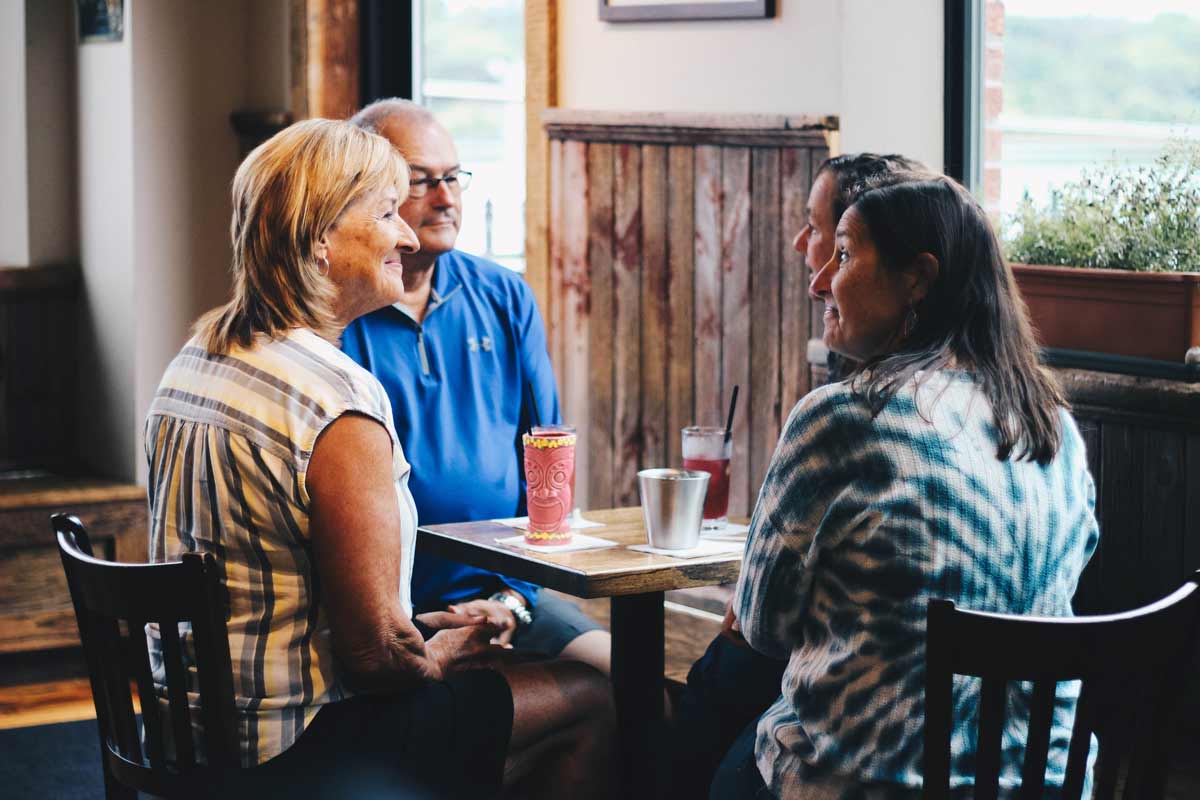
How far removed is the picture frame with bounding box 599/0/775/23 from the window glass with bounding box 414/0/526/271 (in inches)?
20.6

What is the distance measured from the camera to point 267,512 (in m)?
1.87

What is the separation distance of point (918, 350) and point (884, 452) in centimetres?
18

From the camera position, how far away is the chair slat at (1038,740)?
5.06 feet

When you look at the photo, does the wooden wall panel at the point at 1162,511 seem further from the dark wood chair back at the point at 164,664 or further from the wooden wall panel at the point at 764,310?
the dark wood chair back at the point at 164,664

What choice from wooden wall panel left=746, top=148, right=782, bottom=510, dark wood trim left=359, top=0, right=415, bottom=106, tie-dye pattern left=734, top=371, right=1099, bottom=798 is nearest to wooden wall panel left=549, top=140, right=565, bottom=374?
wooden wall panel left=746, top=148, right=782, bottom=510

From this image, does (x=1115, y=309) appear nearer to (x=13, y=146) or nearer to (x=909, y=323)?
(x=909, y=323)

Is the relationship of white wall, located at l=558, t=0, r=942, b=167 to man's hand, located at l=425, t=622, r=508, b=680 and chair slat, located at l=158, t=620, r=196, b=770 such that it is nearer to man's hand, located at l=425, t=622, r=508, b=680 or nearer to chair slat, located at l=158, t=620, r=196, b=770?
man's hand, located at l=425, t=622, r=508, b=680

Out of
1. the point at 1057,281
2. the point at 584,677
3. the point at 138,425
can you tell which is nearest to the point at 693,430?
the point at 584,677

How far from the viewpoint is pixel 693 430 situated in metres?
2.34

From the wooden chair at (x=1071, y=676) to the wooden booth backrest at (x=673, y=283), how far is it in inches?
74.2

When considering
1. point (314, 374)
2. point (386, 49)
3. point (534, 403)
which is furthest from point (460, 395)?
point (386, 49)

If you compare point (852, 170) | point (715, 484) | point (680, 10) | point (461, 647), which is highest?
point (680, 10)

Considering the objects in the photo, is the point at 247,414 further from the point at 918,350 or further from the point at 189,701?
the point at 918,350

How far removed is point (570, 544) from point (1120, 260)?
121 centimetres
